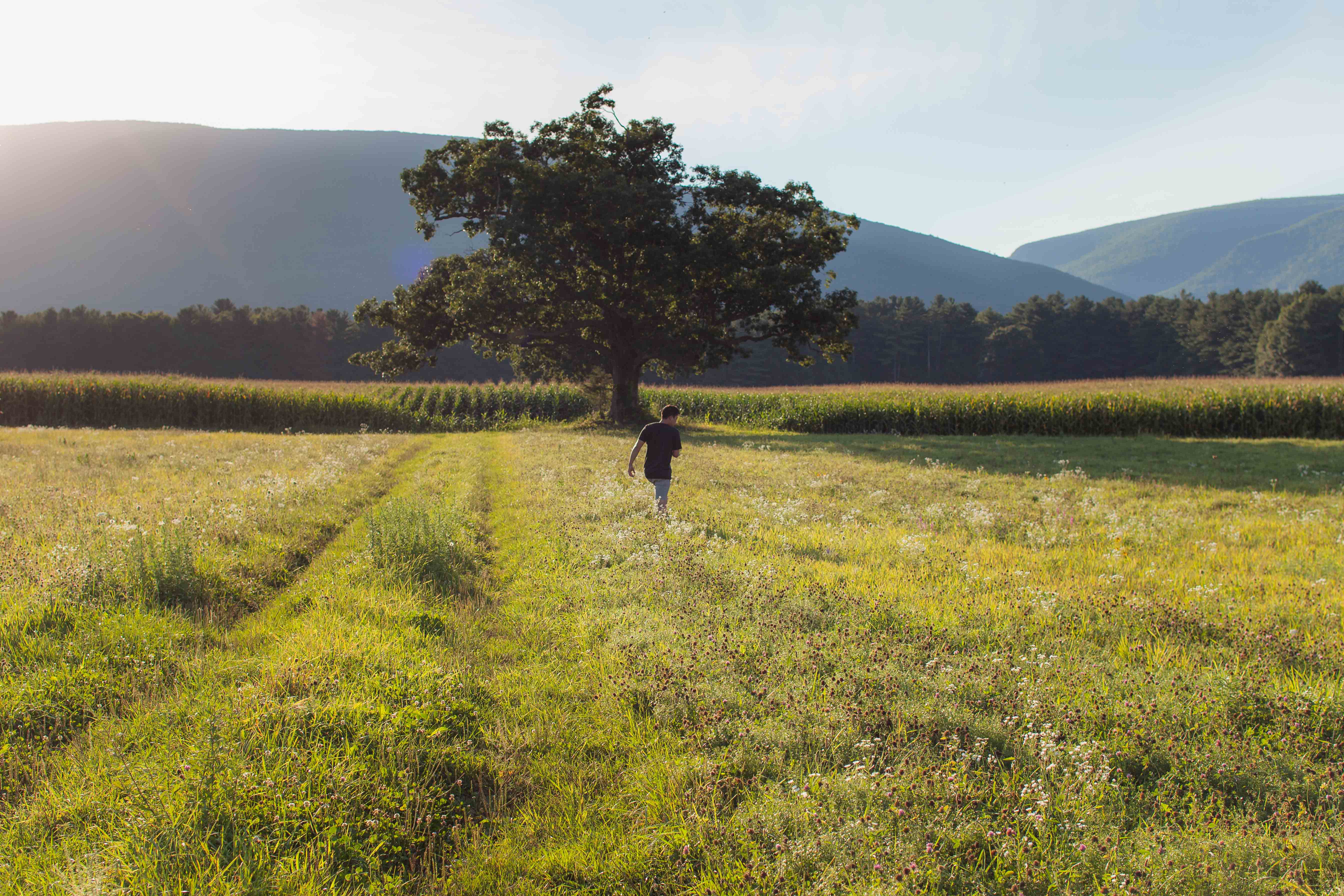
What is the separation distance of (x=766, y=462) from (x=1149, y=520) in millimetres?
10155

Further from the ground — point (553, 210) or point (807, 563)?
point (553, 210)

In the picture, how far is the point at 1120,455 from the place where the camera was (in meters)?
21.2

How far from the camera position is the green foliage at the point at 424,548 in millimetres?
7613

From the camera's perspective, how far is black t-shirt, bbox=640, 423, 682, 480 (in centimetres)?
1088

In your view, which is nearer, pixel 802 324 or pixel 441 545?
pixel 441 545

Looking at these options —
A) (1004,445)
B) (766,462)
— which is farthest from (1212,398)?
(766,462)

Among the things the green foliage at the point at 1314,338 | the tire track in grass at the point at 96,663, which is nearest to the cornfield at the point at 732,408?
the tire track in grass at the point at 96,663

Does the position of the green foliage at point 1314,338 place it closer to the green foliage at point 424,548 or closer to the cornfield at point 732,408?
the cornfield at point 732,408

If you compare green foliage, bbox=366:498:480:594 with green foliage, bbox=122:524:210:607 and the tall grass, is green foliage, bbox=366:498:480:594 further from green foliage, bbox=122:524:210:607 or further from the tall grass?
the tall grass

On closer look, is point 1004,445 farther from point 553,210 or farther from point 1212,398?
point 553,210

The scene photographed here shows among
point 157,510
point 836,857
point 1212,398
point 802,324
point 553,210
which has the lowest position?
point 836,857

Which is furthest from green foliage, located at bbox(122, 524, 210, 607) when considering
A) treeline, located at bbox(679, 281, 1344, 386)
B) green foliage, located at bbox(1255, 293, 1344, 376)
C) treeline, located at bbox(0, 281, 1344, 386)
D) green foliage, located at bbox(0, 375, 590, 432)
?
green foliage, located at bbox(1255, 293, 1344, 376)

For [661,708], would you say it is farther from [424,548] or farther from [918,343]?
[918,343]

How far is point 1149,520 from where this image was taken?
10.7 metres
